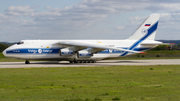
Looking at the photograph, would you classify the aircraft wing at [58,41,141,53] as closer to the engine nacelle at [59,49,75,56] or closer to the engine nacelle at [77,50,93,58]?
the engine nacelle at [77,50,93,58]

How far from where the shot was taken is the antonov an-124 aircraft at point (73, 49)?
31328mm

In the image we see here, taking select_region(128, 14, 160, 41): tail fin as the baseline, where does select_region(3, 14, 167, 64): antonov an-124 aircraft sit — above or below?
below

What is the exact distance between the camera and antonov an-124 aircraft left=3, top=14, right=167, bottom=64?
1233 inches

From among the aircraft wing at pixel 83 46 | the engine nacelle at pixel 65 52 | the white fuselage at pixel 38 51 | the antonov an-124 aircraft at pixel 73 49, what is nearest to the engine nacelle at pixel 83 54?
the antonov an-124 aircraft at pixel 73 49

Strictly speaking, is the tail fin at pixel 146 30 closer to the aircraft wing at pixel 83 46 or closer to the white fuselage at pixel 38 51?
the white fuselage at pixel 38 51

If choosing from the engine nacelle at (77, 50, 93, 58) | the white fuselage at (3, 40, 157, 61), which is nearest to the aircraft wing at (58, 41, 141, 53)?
the engine nacelle at (77, 50, 93, 58)

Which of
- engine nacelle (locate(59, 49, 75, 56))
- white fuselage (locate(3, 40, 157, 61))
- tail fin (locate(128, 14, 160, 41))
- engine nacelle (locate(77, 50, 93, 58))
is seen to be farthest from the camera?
tail fin (locate(128, 14, 160, 41))

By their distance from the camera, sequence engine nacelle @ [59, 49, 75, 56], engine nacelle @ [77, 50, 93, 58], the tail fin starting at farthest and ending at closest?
the tail fin
engine nacelle @ [77, 50, 93, 58]
engine nacelle @ [59, 49, 75, 56]

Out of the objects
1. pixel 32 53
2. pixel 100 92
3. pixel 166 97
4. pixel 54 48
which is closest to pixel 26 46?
pixel 32 53

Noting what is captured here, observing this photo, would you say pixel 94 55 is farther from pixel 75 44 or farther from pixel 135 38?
pixel 135 38

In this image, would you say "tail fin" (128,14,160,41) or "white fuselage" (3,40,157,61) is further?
"tail fin" (128,14,160,41)

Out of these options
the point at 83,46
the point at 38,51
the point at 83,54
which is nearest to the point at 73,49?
the point at 83,54

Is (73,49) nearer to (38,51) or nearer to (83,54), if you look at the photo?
(83,54)

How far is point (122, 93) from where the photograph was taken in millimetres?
10891
